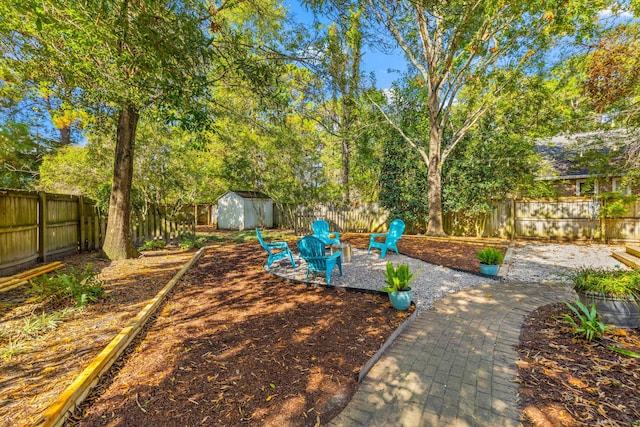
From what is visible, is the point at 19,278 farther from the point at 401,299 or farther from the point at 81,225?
the point at 401,299

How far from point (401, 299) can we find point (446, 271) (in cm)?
276

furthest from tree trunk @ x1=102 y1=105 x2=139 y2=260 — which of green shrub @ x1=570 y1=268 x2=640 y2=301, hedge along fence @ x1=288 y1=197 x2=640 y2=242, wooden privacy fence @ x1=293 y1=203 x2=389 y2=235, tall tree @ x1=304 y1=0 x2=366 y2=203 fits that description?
green shrub @ x1=570 y1=268 x2=640 y2=301

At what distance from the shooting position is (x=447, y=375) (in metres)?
2.35

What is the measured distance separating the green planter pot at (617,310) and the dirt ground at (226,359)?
49 centimetres

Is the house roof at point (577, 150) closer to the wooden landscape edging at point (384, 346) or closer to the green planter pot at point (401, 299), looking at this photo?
the green planter pot at point (401, 299)

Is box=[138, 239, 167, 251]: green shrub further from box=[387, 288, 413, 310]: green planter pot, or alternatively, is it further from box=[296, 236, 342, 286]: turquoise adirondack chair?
box=[387, 288, 413, 310]: green planter pot

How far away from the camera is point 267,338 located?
2.98 metres


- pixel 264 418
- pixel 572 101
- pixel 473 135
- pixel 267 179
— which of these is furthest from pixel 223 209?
pixel 572 101

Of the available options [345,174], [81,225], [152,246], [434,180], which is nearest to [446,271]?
[434,180]

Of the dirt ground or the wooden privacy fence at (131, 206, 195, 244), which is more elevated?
the wooden privacy fence at (131, 206, 195, 244)

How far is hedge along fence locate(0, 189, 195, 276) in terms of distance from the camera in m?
5.30

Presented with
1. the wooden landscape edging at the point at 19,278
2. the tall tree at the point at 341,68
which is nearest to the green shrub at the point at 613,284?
the tall tree at the point at 341,68

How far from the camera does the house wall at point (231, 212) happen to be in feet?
54.0

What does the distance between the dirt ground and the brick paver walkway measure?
5.7 inches
